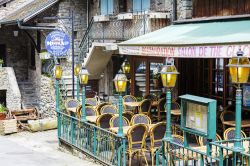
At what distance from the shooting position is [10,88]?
24469 millimetres

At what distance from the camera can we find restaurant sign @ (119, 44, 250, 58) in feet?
33.7

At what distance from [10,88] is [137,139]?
14067mm

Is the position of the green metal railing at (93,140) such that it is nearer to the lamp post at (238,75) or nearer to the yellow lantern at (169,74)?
the yellow lantern at (169,74)

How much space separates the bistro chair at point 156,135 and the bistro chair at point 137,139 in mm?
156

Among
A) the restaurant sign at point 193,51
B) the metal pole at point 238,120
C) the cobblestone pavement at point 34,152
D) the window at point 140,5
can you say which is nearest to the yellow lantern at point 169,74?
the restaurant sign at point 193,51

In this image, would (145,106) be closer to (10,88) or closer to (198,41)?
(198,41)

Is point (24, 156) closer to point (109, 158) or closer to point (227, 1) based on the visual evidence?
point (109, 158)

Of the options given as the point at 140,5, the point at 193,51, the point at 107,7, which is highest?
the point at 107,7

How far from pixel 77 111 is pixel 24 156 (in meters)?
2.16

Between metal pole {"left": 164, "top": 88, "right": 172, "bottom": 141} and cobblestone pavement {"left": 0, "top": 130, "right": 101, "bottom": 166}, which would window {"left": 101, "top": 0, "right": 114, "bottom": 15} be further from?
metal pole {"left": 164, "top": 88, "right": 172, "bottom": 141}

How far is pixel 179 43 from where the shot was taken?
12000mm

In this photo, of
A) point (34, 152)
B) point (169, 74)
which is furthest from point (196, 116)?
point (34, 152)

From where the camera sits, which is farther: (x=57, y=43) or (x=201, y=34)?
(x=57, y=43)

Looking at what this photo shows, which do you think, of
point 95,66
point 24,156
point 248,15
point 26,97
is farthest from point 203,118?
point 26,97
